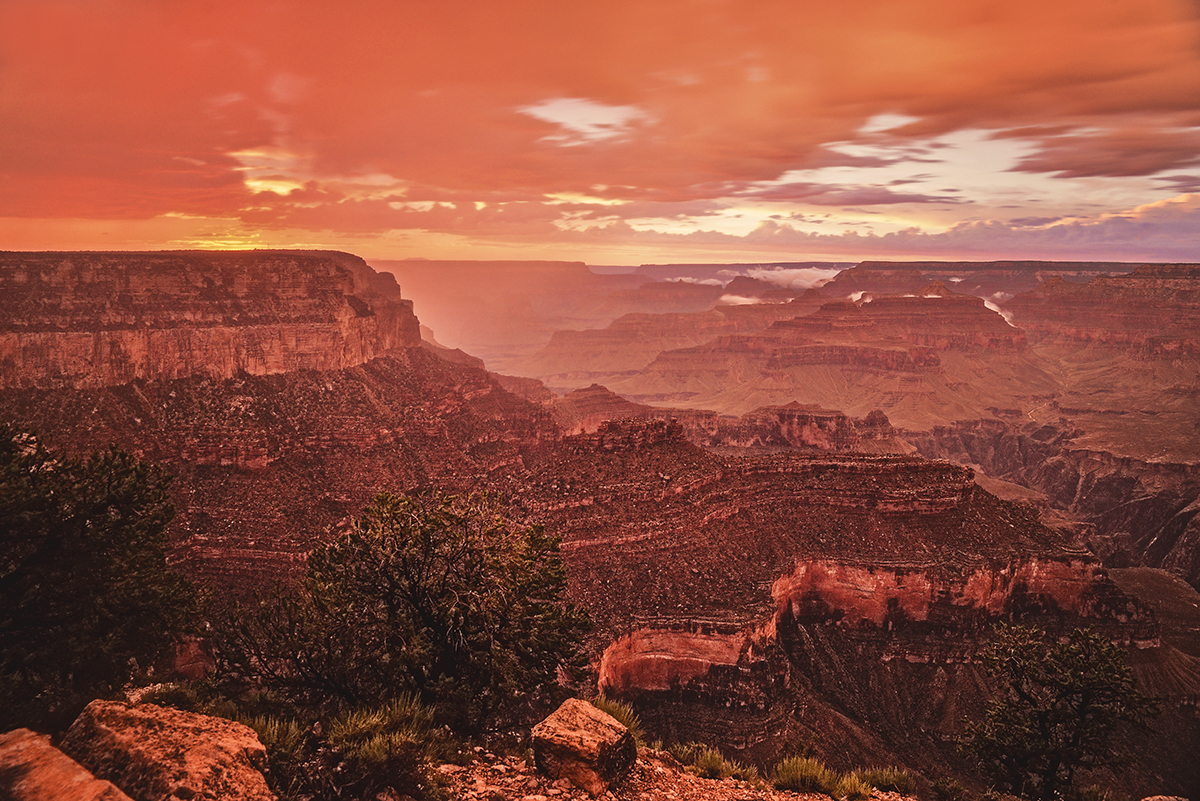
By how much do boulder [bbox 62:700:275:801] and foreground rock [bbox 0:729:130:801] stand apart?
29 centimetres

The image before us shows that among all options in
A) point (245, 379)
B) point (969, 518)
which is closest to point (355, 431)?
point (245, 379)

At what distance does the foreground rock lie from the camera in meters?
10.1

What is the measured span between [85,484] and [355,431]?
166ft

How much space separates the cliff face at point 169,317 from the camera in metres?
58.1

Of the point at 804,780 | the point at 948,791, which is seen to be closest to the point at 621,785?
the point at 804,780

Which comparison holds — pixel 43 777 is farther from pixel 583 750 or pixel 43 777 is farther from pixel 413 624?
pixel 413 624

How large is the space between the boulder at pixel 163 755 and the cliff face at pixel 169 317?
191ft

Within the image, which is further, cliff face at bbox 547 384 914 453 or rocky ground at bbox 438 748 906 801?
cliff face at bbox 547 384 914 453

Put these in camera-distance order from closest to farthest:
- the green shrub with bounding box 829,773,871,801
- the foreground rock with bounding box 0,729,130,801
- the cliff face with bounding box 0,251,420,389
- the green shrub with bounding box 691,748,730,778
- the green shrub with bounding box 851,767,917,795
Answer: the foreground rock with bounding box 0,729,130,801 → the green shrub with bounding box 691,748,730,778 → the green shrub with bounding box 829,773,871,801 → the green shrub with bounding box 851,767,917,795 → the cliff face with bounding box 0,251,420,389

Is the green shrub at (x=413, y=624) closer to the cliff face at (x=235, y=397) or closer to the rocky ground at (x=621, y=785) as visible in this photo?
the rocky ground at (x=621, y=785)

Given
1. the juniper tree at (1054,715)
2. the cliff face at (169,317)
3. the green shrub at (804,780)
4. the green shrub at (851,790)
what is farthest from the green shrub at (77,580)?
the cliff face at (169,317)

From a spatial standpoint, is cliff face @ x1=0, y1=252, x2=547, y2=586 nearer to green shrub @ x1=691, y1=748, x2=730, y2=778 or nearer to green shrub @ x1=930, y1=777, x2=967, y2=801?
green shrub @ x1=691, y1=748, x2=730, y2=778

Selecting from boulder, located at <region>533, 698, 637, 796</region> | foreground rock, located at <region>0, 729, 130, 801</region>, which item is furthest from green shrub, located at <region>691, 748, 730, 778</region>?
foreground rock, located at <region>0, 729, 130, 801</region>

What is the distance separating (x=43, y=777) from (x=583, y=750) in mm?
9738
